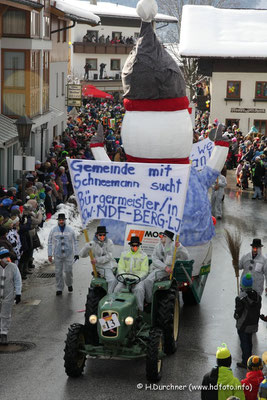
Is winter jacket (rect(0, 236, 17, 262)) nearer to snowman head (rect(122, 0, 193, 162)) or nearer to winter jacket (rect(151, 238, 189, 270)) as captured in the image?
snowman head (rect(122, 0, 193, 162))

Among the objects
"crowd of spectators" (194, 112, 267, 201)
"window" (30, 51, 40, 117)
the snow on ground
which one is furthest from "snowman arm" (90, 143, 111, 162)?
"window" (30, 51, 40, 117)

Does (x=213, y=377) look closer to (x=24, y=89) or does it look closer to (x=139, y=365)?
(x=139, y=365)

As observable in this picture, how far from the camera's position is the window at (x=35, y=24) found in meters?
24.7

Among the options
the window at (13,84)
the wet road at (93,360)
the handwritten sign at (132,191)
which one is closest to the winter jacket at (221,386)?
the wet road at (93,360)

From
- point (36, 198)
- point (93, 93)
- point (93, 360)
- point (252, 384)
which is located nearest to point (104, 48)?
point (93, 93)

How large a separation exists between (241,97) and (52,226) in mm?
23348

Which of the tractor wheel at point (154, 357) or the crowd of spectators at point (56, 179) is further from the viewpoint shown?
the crowd of spectators at point (56, 179)

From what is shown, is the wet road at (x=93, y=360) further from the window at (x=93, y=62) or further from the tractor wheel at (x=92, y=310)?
the window at (x=93, y=62)

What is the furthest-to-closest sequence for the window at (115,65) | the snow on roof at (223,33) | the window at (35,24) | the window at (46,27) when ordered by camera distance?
the window at (115,65)
the snow on roof at (223,33)
the window at (46,27)
the window at (35,24)

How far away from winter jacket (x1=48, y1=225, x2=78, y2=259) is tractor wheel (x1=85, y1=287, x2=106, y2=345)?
366cm

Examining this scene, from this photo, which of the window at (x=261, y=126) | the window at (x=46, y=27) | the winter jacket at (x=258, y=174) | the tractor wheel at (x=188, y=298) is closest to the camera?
the tractor wheel at (x=188, y=298)

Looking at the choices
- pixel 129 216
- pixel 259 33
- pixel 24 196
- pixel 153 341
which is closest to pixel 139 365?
pixel 153 341

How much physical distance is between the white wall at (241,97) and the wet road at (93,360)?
24686 millimetres

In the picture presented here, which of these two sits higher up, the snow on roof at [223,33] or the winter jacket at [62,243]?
the snow on roof at [223,33]
